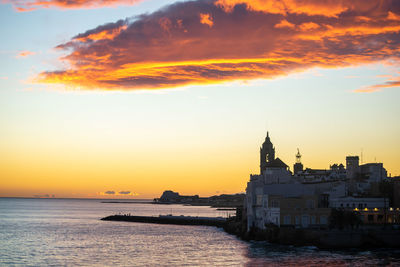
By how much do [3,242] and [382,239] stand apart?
71.1 metres

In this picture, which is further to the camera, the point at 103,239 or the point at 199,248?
the point at 103,239

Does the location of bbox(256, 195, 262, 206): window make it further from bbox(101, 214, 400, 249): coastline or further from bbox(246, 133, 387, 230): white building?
bbox(101, 214, 400, 249): coastline

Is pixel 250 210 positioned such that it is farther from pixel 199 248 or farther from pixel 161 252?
pixel 161 252

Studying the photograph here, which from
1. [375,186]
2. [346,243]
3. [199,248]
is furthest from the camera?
[375,186]

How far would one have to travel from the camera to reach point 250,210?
4446 inches

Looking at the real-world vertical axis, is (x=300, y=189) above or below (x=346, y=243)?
above

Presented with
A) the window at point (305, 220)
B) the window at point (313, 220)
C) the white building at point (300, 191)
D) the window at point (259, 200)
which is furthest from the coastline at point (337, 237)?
the window at point (259, 200)

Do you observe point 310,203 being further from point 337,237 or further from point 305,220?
point 337,237

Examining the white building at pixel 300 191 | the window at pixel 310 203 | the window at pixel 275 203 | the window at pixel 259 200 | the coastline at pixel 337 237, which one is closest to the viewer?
the coastline at pixel 337 237

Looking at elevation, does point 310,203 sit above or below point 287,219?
above

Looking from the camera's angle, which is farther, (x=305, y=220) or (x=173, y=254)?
(x=305, y=220)

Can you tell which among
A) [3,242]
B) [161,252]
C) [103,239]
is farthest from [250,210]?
A: [3,242]

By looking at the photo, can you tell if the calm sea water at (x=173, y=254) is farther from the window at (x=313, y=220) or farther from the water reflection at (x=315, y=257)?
the window at (x=313, y=220)

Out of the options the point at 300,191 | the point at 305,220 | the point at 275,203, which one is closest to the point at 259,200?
the point at 300,191
